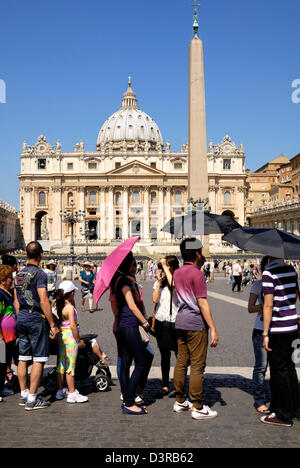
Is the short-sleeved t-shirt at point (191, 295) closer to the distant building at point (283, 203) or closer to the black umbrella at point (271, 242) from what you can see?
the black umbrella at point (271, 242)

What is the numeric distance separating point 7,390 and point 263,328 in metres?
3.07

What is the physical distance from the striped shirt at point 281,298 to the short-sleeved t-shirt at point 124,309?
4.28ft

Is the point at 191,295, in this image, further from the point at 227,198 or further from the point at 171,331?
the point at 227,198

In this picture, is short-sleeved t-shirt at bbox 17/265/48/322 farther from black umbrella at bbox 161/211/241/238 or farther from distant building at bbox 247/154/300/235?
distant building at bbox 247/154/300/235

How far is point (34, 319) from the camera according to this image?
4836 millimetres

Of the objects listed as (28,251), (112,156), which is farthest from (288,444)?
(112,156)

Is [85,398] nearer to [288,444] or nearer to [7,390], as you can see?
[7,390]

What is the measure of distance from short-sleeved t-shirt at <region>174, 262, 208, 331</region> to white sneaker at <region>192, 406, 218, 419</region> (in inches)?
31.0

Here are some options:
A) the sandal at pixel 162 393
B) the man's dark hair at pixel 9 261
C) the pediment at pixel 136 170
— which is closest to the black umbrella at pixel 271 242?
Result: the sandal at pixel 162 393

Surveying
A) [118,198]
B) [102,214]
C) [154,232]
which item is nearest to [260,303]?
[102,214]

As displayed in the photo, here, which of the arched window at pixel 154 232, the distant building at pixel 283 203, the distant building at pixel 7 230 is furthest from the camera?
the arched window at pixel 154 232

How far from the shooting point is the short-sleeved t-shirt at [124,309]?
4.66 meters

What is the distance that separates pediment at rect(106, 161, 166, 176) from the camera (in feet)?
248

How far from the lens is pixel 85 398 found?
5.04m
